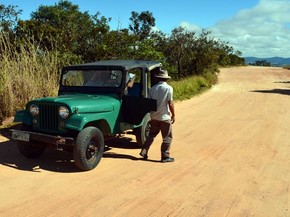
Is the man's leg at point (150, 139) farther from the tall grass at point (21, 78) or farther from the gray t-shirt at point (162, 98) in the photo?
the tall grass at point (21, 78)

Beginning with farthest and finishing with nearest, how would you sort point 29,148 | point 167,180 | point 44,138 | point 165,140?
point 165,140
point 29,148
point 44,138
point 167,180

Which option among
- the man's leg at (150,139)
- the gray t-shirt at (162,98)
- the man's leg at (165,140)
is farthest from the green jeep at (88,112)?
the man's leg at (165,140)

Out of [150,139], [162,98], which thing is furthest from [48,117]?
[162,98]

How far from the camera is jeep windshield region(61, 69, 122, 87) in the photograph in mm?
6949

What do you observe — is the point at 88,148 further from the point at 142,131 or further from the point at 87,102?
the point at 142,131

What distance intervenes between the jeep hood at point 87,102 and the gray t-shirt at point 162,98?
0.68m

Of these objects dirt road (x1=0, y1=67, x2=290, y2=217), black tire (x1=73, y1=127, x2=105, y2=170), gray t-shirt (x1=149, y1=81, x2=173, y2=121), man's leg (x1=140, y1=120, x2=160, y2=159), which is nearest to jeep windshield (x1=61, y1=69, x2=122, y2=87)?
gray t-shirt (x1=149, y1=81, x2=173, y2=121)

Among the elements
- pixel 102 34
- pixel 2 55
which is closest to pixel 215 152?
pixel 2 55

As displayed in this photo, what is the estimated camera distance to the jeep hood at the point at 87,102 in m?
5.92

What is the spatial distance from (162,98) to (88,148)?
4.96 ft

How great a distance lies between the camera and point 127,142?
320 inches

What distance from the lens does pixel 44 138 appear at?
19.2ft

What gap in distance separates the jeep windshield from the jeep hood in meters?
0.35

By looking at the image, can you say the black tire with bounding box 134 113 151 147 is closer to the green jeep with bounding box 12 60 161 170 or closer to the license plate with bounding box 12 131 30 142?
the green jeep with bounding box 12 60 161 170
